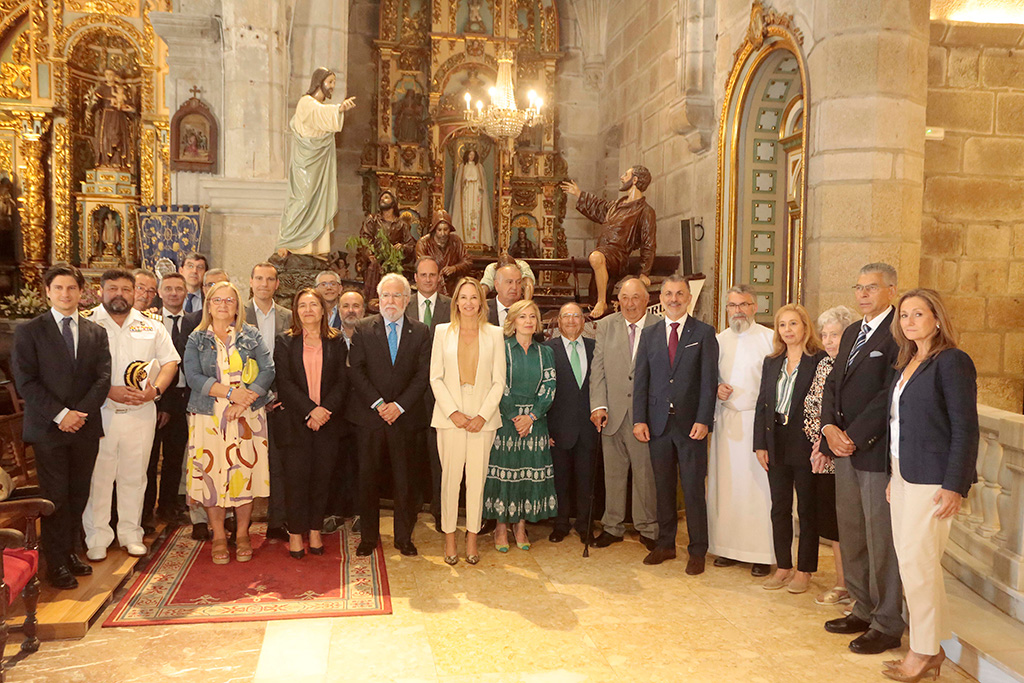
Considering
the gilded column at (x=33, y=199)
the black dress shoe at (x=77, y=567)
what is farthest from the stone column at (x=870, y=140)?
the gilded column at (x=33, y=199)

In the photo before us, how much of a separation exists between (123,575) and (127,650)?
89 centimetres

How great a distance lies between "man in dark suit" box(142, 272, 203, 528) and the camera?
5.02 meters

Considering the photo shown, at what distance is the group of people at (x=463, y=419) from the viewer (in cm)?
411

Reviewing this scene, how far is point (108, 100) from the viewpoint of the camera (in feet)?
41.2

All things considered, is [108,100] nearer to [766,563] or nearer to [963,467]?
[766,563]

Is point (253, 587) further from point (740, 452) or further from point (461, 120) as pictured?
point (461, 120)

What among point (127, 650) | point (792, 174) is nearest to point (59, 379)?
point (127, 650)

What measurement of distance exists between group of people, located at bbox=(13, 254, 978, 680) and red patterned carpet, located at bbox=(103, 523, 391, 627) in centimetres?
13

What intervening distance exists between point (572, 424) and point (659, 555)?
0.93 m

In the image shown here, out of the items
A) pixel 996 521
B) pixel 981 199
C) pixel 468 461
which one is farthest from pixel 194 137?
pixel 996 521

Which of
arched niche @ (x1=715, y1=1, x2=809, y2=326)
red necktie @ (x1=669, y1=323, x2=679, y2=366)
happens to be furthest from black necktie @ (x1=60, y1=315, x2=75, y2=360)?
arched niche @ (x1=715, y1=1, x2=809, y2=326)

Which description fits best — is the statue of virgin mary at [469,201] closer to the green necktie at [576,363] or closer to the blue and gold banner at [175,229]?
the blue and gold banner at [175,229]

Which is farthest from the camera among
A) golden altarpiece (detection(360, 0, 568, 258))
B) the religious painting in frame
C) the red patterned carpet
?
golden altarpiece (detection(360, 0, 568, 258))

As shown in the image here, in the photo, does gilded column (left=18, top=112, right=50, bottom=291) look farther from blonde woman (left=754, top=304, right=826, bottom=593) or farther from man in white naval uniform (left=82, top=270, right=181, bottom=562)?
blonde woman (left=754, top=304, right=826, bottom=593)
